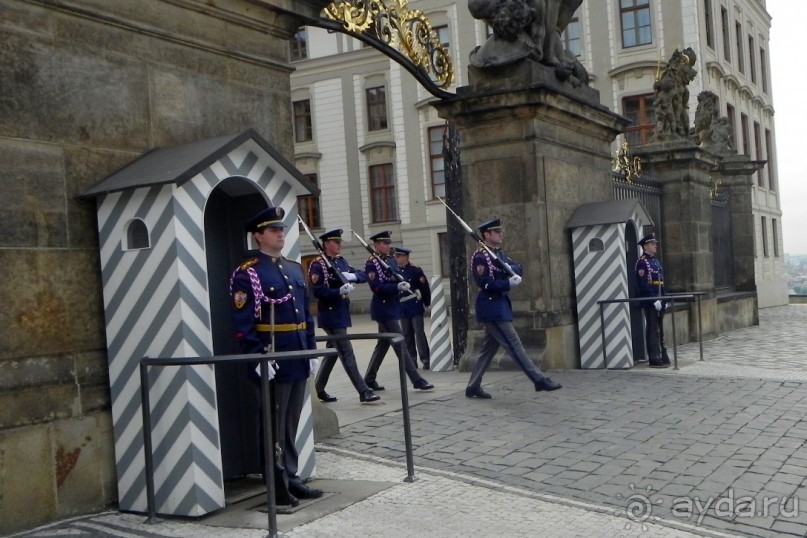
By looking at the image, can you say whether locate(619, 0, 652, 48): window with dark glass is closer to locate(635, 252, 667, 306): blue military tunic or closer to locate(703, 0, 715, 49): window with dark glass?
locate(703, 0, 715, 49): window with dark glass

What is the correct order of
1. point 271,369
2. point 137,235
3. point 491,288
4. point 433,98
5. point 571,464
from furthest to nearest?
point 433,98, point 491,288, point 571,464, point 137,235, point 271,369

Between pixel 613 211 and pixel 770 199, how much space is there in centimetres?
2946

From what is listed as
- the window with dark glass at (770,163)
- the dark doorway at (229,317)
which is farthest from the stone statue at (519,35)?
the window with dark glass at (770,163)

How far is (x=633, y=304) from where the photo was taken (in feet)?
41.9

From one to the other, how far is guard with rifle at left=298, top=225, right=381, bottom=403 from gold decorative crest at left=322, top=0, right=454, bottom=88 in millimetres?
2115

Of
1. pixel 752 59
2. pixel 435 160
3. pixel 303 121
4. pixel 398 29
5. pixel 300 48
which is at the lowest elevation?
pixel 398 29

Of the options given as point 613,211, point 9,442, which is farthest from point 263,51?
point 613,211

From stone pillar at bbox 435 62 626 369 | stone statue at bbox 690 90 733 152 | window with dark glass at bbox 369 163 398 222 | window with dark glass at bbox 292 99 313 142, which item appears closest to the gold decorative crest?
stone pillar at bbox 435 62 626 369

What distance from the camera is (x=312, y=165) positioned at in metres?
40.3

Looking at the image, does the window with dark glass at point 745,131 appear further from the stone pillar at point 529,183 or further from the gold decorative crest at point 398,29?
the gold decorative crest at point 398,29

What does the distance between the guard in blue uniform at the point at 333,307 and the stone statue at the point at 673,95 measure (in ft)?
30.5

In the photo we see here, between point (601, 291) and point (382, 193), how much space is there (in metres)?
27.4

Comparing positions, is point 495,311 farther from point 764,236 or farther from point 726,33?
point 764,236

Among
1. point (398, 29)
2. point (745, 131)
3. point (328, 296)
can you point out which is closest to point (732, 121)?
point (745, 131)
